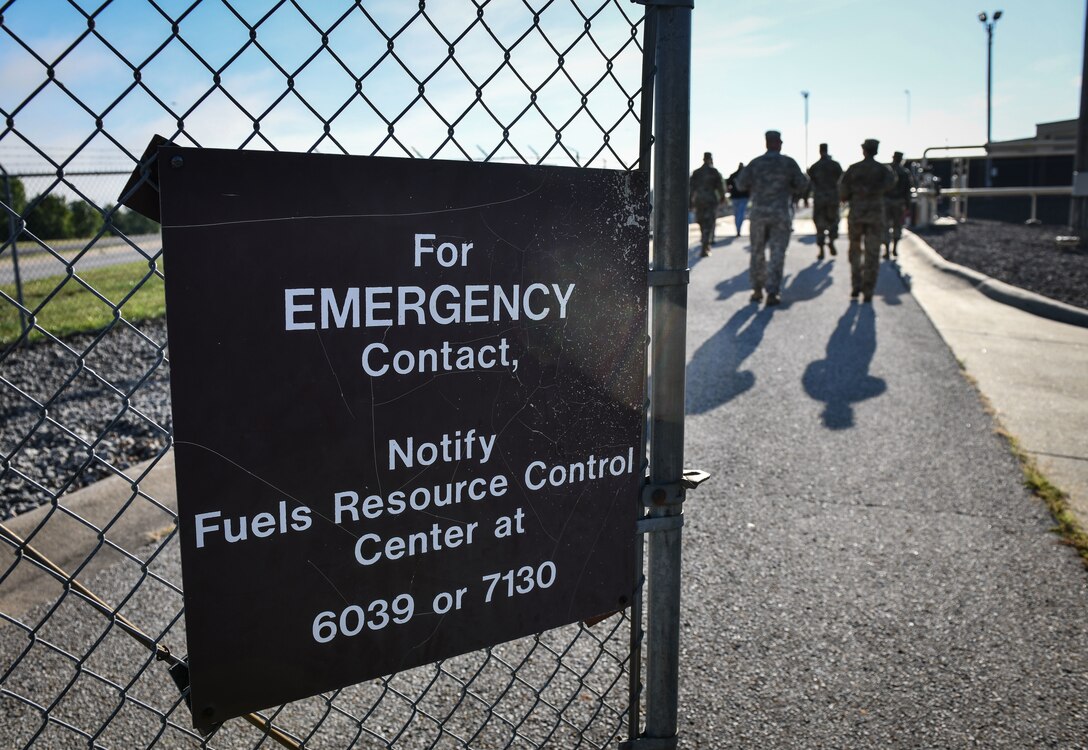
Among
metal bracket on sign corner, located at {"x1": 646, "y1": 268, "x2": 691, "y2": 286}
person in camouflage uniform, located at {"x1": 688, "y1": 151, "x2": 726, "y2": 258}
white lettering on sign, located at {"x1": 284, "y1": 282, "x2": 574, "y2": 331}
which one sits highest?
person in camouflage uniform, located at {"x1": 688, "y1": 151, "x2": 726, "y2": 258}

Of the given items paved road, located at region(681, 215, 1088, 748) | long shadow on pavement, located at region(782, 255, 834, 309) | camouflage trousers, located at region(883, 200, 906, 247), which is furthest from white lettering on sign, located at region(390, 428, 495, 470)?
camouflage trousers, located at region(883, 200, 906, 247)

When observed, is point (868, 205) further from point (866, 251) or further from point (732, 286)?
point (732, 286)

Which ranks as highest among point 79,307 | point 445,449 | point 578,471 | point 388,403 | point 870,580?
point 388,403

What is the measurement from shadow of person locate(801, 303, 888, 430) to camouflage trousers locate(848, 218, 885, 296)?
4.95ft

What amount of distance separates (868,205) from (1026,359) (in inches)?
145

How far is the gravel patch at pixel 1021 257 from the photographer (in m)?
11.9

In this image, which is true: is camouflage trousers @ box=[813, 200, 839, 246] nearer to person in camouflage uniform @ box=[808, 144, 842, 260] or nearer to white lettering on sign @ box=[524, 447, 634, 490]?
person in camouflage uniform @ box=[808, 144, 842, 260]

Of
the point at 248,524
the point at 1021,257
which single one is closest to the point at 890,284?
the point at 1021,257

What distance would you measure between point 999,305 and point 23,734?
1180 centimetres

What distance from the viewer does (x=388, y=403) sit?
183cm

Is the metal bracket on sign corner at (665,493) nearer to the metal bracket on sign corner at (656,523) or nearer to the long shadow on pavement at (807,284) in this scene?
the metal bracket on sign corner at (656,523)

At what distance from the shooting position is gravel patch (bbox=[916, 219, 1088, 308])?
39.0 ft

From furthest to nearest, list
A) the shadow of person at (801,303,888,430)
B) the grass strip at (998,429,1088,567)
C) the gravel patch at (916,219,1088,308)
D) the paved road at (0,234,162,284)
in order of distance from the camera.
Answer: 1. the paved road at (0,234,162,284)
2. the gravel patch at (916,219,1088,308)
3. the shadow of person at (801,303,888,430)
4. the grass strip at (998,429,1088,567)

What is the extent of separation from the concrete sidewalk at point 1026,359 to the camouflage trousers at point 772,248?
6.41ft
